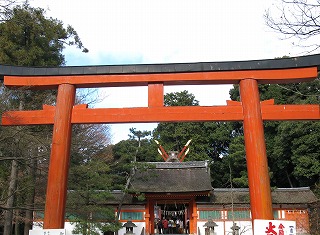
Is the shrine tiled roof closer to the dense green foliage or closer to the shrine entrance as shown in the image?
the shrine entrance

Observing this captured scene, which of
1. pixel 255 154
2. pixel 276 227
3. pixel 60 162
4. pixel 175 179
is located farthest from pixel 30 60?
pixel 175 179

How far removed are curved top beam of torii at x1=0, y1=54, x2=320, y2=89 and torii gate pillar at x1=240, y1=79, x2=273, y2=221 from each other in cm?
31

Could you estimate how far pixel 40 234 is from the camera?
19.0 feet

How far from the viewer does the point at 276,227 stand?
218 inches

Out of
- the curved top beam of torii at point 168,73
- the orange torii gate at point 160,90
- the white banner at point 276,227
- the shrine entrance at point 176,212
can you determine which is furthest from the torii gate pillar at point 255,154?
the shrine entrance at point 176,212

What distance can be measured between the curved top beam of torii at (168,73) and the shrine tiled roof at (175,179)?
36.7 ft

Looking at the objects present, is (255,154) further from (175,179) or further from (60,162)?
(175,179)

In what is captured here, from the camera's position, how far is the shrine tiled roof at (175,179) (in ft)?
62.3

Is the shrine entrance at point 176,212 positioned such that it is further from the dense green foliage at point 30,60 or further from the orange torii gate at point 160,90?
the orange torii gate at point 160,90

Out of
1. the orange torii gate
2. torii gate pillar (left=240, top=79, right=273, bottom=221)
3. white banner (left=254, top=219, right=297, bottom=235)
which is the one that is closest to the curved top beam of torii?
the orange torii gate

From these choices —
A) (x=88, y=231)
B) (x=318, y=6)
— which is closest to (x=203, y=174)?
(x=88, y=231)

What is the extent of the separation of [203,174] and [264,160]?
15.2m

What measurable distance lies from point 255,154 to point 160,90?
2.17 meters

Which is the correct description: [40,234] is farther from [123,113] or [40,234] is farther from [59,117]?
[123,113]
